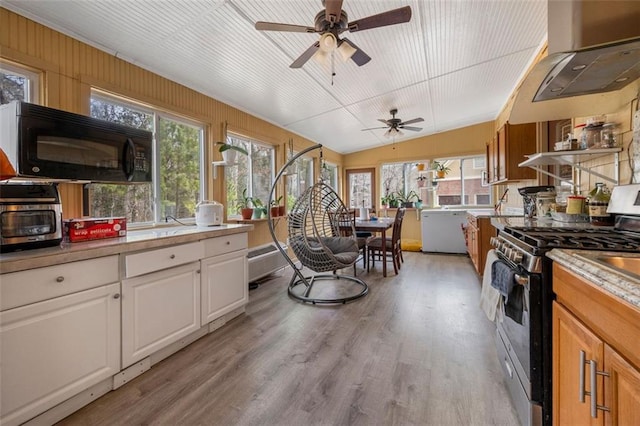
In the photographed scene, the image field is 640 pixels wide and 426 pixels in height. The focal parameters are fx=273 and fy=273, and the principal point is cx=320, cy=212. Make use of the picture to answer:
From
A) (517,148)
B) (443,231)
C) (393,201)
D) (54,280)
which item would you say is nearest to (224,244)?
(54,280)

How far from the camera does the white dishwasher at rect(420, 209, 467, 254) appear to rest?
17.5 feet

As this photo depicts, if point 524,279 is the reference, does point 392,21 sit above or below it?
above

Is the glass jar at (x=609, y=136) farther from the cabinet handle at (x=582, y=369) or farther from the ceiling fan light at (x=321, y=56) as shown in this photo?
the ceiling fan light at (x=321, y=56)

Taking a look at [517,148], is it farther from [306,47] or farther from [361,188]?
[361,188]

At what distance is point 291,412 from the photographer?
4.77 ft

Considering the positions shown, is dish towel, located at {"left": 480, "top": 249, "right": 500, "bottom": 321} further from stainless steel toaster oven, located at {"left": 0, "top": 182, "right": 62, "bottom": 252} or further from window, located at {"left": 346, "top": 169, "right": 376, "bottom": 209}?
window, located at {"left": 346, "top": 169, "right": 376, "bottom": 209}

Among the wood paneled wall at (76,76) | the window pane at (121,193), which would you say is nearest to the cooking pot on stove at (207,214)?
the window pane at (121,193)

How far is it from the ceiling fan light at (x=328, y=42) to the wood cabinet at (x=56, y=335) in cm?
191

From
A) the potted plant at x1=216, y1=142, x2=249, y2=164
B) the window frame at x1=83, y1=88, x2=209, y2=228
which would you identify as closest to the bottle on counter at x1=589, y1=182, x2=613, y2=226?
the potted plant at x1=216, y1=142, x2=249, y2=164

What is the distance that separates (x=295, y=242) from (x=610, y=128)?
268 cm

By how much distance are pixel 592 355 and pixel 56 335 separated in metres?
2.20

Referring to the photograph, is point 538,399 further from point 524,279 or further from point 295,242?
point 295,242

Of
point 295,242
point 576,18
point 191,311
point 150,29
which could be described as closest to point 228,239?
point 191,311

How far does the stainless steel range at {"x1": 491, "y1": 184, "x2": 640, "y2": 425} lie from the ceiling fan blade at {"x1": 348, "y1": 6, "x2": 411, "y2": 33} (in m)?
1.46
